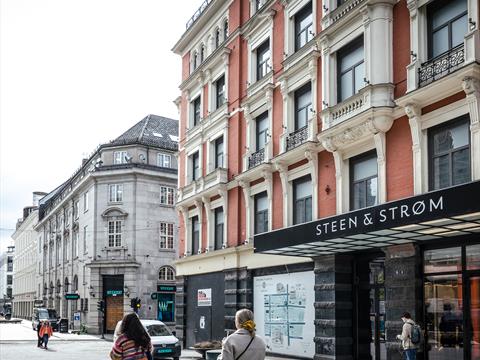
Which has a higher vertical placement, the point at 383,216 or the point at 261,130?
the point at 261,130

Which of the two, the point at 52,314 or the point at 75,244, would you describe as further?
the point at 75,244

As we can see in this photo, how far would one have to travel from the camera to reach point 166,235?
2243 inches

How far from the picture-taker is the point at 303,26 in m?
25.4

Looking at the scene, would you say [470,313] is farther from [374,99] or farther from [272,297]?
[272,297]

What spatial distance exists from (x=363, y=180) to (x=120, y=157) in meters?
37.7

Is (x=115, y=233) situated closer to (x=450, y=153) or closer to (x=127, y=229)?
(x=127, y=229)

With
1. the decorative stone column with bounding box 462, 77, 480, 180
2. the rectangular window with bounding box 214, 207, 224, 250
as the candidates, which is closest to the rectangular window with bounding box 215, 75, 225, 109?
the rectangular window with bounding box 214, 207, 224, 250

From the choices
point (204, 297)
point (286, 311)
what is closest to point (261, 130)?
point (286, 311)

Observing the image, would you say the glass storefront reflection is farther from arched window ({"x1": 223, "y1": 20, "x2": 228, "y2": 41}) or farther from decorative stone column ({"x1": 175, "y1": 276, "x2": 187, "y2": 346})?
decorative stone column ({"x1": 175, "y1": 276, "x2": 187, "y2": 346})

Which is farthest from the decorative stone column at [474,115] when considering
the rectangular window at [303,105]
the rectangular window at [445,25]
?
the rectangular window at [303,105]

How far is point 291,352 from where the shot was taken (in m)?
24.8

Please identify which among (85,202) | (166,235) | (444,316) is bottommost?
(444,316)

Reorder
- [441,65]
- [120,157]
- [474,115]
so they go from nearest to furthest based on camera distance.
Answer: [474,115]
[441,65]
[120,157]

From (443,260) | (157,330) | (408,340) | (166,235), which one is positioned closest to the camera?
(408,340)
